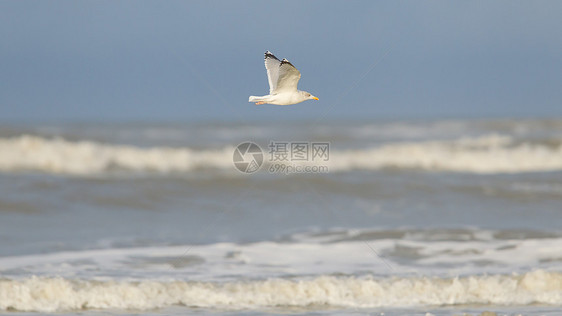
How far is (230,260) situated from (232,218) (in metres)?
2.22

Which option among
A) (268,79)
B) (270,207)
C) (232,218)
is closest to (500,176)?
(270,207)

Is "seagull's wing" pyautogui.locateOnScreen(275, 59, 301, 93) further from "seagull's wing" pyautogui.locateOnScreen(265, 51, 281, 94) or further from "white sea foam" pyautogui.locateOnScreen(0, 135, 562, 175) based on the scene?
"white sea foam" pyautogui.locateOnScreen(0, 135, 562, 175)

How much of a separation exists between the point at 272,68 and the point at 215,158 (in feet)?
42.9

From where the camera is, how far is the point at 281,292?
593 cm

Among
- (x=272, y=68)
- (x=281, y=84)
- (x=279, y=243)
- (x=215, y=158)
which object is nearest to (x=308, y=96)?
(x=281, y=84)

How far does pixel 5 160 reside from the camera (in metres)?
16.1

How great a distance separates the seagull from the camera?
5.12m

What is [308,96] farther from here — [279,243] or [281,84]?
[279,243]

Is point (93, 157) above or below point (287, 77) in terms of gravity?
above

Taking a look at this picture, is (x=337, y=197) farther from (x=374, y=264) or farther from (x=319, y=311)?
(x=319, y=311)

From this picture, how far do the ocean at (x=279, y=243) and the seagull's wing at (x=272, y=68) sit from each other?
1.72m

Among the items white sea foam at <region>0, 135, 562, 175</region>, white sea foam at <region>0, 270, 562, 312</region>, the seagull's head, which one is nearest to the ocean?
white sea foam at <region>0, 270, 562, 312</region>

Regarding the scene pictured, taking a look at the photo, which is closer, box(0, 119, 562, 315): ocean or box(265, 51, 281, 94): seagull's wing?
box(265, 51, 281, 94): seagull's wing

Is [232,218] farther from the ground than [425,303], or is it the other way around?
[232,218]
